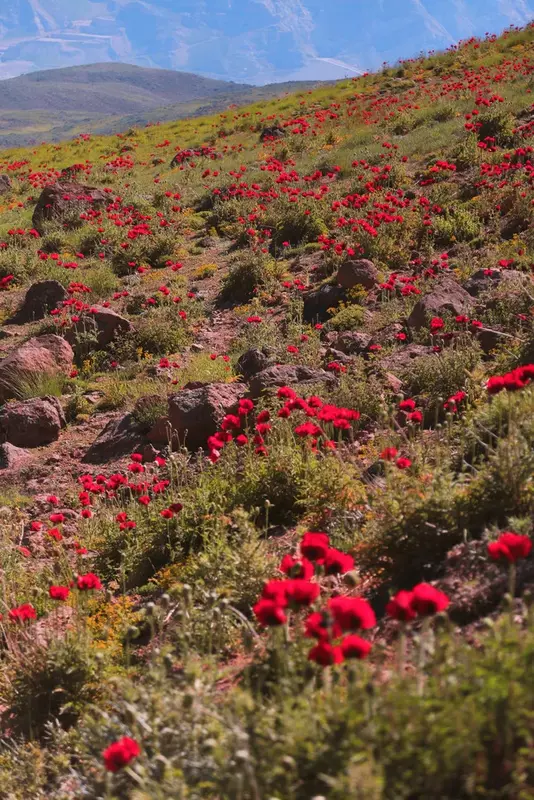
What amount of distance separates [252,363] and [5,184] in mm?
17199

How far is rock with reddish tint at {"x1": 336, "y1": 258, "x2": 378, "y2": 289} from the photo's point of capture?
30.4 feet

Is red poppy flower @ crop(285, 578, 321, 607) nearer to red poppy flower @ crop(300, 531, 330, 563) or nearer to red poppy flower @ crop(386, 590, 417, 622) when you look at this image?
red poppy flower @ crop(300, 531, 330, 563)

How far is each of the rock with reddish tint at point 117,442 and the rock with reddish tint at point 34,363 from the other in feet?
5.87

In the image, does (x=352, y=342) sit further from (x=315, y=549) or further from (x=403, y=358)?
(x=315, y=549)

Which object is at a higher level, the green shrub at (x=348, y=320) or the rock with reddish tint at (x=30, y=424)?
the green shrub at (x=348, y=320)

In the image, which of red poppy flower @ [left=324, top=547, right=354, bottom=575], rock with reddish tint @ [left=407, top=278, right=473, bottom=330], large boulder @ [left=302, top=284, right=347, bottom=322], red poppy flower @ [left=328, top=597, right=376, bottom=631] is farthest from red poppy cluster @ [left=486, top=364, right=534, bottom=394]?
large boulder @ [left=302, top=284, right=347, bottom=322]

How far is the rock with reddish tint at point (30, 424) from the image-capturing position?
759cm

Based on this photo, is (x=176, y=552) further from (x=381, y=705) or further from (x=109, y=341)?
(x=109, y=341)

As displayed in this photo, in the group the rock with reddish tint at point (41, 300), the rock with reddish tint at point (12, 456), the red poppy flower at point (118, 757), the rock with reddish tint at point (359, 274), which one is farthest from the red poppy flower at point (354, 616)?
the rock with reddish tint at point (41, 300)

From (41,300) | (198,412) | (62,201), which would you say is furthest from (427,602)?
(62,201)

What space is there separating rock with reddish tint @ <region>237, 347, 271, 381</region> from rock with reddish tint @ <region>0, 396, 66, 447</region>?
219 cm

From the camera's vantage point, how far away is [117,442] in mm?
7125

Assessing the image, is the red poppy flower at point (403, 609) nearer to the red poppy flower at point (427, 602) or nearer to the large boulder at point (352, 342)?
the red poppy flower at point (427, 602)

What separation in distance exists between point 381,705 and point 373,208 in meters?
10.1
